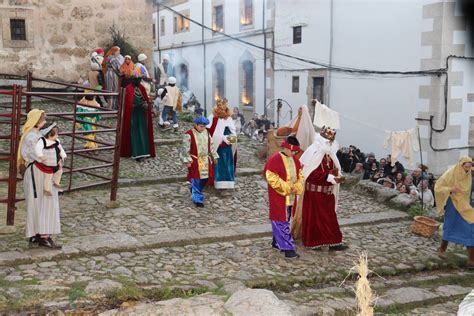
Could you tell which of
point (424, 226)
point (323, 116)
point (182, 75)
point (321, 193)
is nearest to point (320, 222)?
point (321, 193)

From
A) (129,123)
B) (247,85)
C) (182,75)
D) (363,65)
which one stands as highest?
(182,75)

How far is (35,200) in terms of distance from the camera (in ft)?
19.9

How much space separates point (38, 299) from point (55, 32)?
12315 mm

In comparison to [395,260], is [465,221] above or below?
above

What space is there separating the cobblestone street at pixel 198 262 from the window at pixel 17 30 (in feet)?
27.0

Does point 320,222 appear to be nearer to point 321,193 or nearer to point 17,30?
point 321,193

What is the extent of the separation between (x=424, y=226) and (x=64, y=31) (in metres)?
12.1

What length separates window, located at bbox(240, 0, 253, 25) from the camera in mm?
22659

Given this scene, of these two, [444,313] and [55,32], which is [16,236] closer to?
[444,313]

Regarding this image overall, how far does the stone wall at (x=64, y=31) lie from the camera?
15.0m

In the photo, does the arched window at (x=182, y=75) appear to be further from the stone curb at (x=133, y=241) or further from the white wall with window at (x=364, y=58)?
the stone curb at (x=133, y=241)

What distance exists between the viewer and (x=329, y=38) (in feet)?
57.4

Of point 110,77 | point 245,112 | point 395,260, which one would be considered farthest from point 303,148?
point 245,112

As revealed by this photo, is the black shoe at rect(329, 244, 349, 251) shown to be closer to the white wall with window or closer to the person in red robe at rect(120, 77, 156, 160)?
the person in red robe at rect(120, 77, 156, 160)
